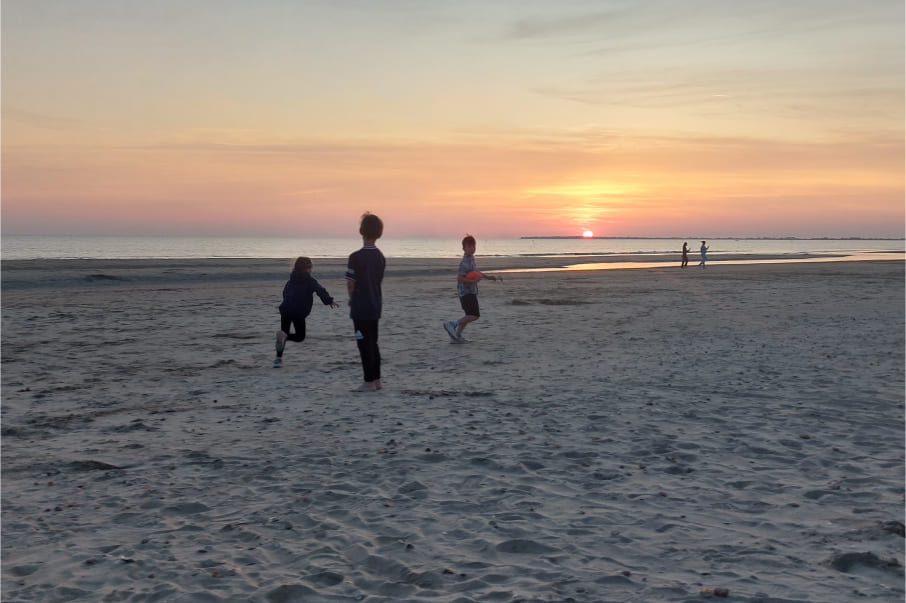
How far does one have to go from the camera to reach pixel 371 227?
953 centimetres

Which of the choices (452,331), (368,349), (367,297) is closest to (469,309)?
(452,331)

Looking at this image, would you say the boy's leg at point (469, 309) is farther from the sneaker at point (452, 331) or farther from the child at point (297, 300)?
the child at point (297, 300)

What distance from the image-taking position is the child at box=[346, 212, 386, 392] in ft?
30.9

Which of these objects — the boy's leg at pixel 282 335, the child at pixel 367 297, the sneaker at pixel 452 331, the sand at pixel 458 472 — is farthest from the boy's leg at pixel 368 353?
the sneaker at pixel 452 331

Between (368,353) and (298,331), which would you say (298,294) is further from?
(368,353)

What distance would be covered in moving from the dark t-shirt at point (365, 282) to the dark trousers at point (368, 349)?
0.36ft

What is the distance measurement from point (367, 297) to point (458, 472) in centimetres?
397

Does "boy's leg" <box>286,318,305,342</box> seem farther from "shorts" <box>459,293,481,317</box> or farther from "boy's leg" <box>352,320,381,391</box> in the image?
"shorts" <box>459,293,481,317</box>

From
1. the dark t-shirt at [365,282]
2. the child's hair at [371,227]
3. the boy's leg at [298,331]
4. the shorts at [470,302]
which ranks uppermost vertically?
the child's hair at [371,227]

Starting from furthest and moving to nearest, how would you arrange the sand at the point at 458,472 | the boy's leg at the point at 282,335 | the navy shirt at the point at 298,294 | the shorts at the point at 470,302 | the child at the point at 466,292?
the shorts at the point at 470,302 → the child at the point at 466,292 → the navy shirt at the point at 298,294 → the boy's leg at the point at 282,335 → the sand at the point at 458,472

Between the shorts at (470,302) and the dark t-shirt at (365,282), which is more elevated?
the dark t-shirt at (365,282)

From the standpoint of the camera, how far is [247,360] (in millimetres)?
12047

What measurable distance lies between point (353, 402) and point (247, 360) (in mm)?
3942

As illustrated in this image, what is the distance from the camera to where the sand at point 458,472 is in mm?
4172
